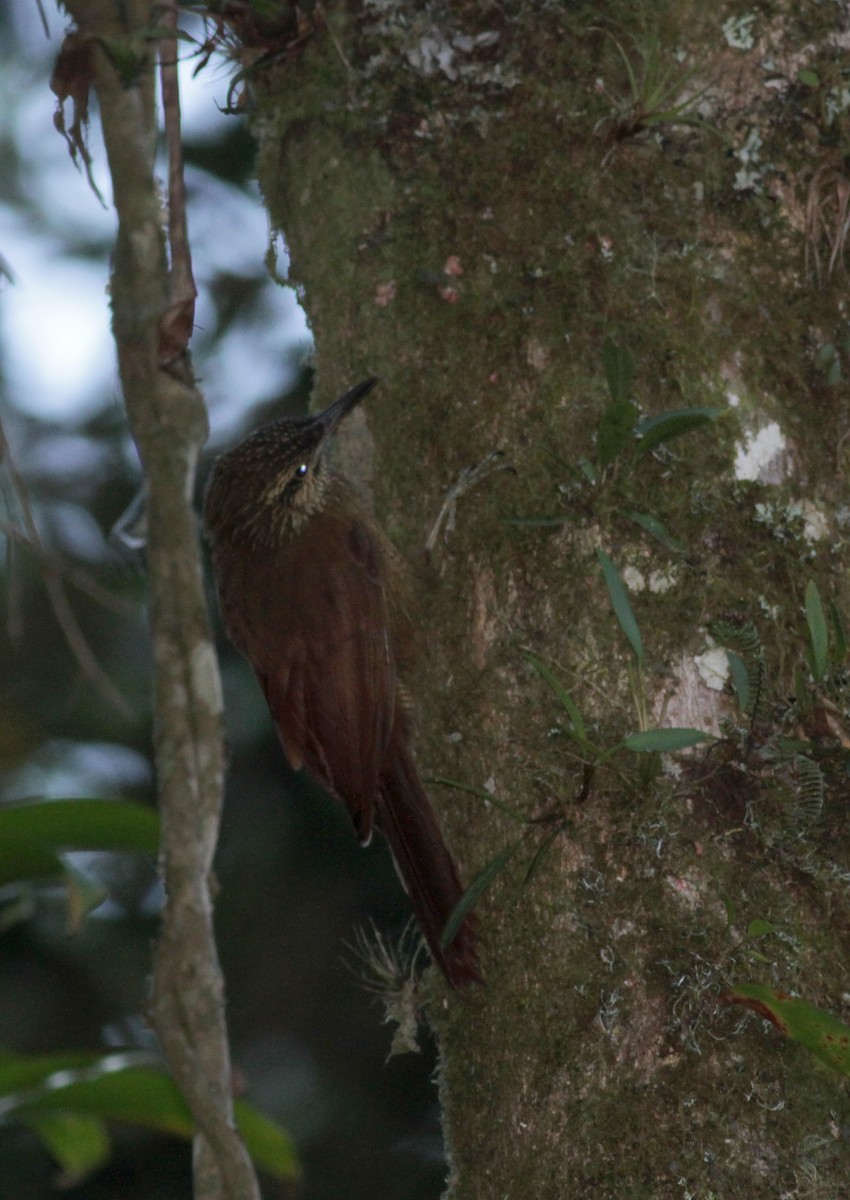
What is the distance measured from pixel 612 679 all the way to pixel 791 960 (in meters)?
0.44

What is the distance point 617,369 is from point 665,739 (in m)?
0.53

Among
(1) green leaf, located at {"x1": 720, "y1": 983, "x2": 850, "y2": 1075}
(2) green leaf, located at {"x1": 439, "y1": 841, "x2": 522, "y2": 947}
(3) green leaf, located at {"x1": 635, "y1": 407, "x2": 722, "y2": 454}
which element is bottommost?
(1) green leaf, located at {"x1": 720, "y1": 983, "x2": 850, "y2": 1075}

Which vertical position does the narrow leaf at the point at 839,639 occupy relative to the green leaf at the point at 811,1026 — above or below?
above

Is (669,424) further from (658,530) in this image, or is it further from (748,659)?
(748,659)

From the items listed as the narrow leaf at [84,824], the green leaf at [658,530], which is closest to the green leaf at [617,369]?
the green leaf at [658,530]

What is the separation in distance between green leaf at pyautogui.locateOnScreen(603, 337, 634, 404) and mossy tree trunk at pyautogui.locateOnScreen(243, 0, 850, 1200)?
111 mm

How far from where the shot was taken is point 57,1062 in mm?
1242

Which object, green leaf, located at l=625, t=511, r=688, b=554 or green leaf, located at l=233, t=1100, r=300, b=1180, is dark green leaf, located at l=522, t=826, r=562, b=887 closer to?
green leaf, located at l=625, t=511, r=688, b=554

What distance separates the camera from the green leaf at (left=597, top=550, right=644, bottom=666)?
1.95 metres

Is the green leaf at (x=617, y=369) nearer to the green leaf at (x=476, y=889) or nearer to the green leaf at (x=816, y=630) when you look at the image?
A: the green leaf at (x=816, y=630)

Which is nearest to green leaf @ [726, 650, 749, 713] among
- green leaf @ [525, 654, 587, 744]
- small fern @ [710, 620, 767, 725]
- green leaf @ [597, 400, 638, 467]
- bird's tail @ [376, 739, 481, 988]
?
small fern @ [710, 620, 767, 725]

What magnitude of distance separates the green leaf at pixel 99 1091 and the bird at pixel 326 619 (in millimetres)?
1019

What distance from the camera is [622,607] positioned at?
1.95 m

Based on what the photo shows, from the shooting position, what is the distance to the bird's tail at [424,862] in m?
2.04
